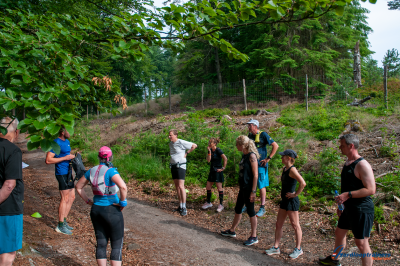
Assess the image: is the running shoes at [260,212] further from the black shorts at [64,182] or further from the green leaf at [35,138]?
the green leaf at [35,138]

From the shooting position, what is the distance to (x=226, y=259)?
4.05 m

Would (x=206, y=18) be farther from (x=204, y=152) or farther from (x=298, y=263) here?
(x=204, y=152)

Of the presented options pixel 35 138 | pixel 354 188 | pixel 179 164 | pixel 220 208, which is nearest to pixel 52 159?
pixel 179 164

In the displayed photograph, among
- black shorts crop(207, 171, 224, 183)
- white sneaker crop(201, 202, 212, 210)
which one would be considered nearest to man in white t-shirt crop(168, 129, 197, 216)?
white sneaker crop(201, 202, 212, 210)

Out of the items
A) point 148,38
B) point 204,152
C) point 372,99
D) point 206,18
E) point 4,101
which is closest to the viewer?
point 4,101

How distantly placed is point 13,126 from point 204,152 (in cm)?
636

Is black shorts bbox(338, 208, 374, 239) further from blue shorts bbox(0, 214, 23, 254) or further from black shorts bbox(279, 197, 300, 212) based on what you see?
blue shorts bbox(0, 214, 23, 254)

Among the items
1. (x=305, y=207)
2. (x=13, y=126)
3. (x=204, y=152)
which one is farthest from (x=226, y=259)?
(x=204, y=152)

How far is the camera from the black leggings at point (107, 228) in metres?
3.07

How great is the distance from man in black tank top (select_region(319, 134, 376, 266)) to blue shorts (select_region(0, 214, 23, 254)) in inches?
149

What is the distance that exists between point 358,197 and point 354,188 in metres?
0.14

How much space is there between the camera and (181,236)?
4938 millimetres

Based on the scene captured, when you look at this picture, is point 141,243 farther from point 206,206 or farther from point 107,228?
point 206,206

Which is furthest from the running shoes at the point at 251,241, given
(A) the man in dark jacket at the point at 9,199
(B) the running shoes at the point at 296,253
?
(A) the man in dark jacket at the point at 9,199
